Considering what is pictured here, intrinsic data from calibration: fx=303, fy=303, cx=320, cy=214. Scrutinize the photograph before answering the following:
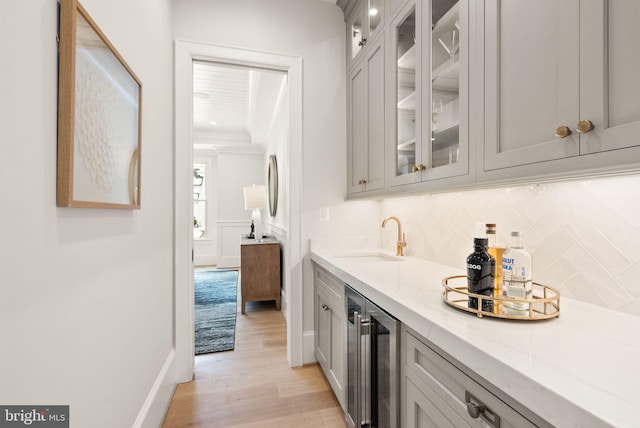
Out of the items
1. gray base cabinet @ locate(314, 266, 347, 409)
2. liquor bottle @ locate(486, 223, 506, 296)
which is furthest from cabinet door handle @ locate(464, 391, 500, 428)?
gray base cabinet @ locate(314, 266, 347, 409)

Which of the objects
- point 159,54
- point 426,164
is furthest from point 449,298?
point 159,54

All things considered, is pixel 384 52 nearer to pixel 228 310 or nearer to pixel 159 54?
pixel 159 54

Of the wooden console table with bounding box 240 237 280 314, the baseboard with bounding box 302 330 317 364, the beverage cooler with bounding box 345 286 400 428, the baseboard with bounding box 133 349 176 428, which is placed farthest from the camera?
the wooden console table with bounding box 240 237 280 314

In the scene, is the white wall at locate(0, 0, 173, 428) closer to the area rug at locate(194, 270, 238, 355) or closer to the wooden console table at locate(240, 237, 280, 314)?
the area rug at locate(194, 270, 238, 355)

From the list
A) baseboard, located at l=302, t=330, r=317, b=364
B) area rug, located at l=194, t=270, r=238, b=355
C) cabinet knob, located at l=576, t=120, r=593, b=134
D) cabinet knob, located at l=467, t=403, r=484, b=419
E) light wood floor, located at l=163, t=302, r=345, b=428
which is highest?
cabinet knob, located at l=576, t=120, r=593, b=134

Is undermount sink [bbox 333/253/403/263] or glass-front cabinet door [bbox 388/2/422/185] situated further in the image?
undermount sink [bbox 333/253/403/263]

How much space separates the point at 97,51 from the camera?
3.30 ft

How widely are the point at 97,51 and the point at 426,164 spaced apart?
1348 mm

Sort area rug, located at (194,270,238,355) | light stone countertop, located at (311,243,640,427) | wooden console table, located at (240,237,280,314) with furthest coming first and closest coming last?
wooden console table, located at (240,237,280,314)
area rug, located at (194,270,238,355)
light stone countertop, located at (311,243,640,427)

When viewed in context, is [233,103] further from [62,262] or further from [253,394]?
[62,262]

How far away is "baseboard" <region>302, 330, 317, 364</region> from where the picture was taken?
93.7 inches

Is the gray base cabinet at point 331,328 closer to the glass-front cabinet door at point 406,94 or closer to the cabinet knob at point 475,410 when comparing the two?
the glass-front cabinet door at point 406,94

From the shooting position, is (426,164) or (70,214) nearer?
(70,214)

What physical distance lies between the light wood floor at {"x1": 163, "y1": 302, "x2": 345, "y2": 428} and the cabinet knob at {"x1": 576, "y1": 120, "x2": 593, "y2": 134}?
5.86 feet
